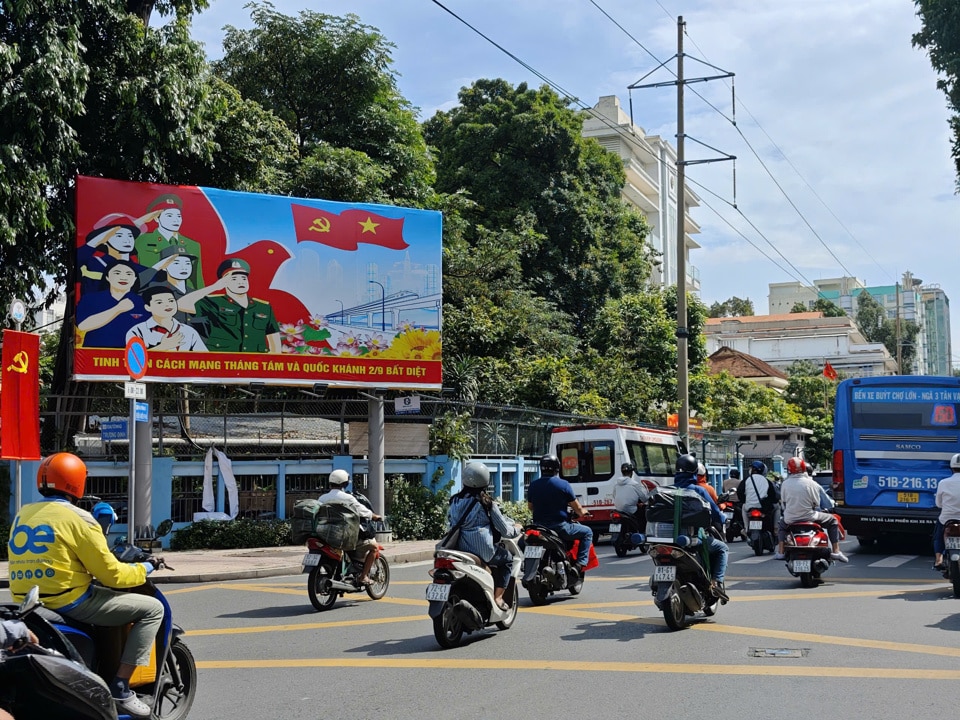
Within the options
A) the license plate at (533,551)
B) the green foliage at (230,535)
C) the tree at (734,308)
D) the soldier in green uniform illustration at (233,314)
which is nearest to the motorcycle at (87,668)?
the license plate at (533,551)

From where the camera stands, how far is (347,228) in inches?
846

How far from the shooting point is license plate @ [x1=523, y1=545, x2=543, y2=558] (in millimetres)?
11797

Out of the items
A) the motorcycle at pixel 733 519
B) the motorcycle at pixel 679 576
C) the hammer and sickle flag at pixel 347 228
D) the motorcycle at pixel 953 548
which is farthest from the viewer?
the motorcycle at pixel 733 519

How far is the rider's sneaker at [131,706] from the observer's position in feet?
18.8

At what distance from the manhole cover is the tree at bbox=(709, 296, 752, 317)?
383 ft

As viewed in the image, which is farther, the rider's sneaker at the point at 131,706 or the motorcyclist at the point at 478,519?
the motorcyclist at the point at 478,519

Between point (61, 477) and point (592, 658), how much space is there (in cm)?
466

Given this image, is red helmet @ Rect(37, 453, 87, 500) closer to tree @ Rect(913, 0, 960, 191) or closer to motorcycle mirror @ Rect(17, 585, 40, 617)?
motorcycle mirror @ Rect(17, 585, 40, 617)

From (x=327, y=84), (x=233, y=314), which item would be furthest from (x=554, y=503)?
(x=327, y=84)

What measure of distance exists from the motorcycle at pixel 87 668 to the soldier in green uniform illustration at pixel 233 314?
1404 centimetres

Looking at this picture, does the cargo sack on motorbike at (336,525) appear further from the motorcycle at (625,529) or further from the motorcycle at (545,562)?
the motorcycle at (625,529)

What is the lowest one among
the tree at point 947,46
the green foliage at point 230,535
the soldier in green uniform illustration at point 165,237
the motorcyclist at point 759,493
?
the green foliage at point 230,535

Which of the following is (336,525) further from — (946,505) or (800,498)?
(946,505)

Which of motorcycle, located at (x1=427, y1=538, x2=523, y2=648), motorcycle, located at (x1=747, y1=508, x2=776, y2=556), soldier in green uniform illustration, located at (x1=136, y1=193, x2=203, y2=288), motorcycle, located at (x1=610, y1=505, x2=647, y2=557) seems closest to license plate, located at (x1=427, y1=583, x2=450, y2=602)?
motorcycle, located at (x1=427, y1=538, x2=523, y2=648)
